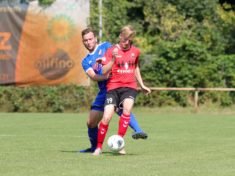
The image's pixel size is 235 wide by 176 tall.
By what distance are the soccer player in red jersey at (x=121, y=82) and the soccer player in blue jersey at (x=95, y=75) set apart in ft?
0.57

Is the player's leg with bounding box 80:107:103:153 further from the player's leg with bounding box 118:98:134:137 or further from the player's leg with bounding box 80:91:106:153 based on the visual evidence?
the player's leg with bounding box 118:98:134:137

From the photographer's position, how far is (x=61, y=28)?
28766mm

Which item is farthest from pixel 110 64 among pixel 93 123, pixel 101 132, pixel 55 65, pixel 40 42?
pixel 40 42

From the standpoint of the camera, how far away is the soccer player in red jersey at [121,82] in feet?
36.9

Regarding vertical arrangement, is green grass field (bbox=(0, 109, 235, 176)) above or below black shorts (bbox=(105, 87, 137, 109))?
below

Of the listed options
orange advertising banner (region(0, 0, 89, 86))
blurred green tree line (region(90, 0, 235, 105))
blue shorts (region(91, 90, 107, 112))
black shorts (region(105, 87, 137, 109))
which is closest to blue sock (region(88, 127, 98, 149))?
blue shorts (region(91, 90, 107, 112))

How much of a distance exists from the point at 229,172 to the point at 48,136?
27.0 ft

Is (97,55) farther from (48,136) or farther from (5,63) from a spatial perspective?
(5,63)

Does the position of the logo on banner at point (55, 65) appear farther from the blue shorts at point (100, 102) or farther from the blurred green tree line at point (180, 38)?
the blue shorts at point (100, 102)

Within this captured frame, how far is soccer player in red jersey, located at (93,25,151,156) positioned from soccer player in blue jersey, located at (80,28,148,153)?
0.17 m

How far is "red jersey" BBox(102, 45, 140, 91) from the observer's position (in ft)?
37.2

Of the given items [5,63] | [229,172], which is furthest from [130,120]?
[5,63]

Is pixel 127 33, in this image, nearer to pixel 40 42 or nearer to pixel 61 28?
pixel 61 28

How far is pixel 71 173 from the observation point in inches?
343
